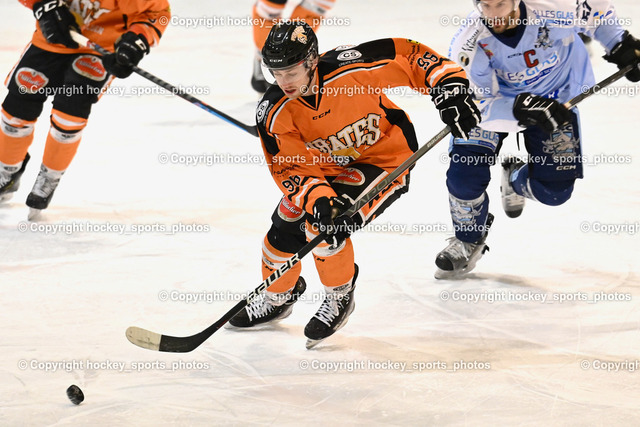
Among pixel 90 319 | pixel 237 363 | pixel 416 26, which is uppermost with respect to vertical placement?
pixel 237 363

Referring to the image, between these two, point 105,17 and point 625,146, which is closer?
Answer: point 105,17

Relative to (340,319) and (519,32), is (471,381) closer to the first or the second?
(340,319)

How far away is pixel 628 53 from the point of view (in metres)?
3.23

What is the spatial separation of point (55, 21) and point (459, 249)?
6.45 ft

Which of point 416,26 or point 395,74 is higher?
point 395,74

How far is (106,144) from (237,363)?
2.47 meters

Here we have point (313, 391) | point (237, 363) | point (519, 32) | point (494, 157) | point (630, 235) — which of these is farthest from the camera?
point (630, 235)

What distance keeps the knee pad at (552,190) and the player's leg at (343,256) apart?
27.9 inches

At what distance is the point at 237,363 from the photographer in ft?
9.56

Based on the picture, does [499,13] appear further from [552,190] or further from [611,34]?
[552,190]

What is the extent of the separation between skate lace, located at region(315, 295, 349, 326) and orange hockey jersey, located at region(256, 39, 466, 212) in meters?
0.39

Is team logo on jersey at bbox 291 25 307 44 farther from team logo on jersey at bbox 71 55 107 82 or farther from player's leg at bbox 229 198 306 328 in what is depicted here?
team logo on jersey at bbox 71 55 107 82

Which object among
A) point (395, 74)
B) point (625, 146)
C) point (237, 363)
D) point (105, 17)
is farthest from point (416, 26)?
point (237, 363)

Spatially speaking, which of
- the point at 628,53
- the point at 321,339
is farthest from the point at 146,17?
the point at 628,53
